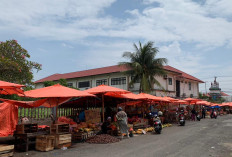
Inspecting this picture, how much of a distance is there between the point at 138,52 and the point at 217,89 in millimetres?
33996

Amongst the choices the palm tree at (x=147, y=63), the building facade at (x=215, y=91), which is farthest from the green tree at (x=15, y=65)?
the building facade at (x=215, y=91)

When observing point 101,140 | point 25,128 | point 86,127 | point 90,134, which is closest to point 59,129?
point 25,128

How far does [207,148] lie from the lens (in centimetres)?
856

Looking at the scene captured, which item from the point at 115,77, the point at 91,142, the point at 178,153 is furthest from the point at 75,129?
the point at 115,77

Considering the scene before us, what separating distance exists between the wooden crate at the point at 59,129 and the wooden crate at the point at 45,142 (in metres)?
0.51

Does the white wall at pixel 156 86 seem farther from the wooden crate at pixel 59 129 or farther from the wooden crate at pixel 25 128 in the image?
the wooden crate at pixel 25 128

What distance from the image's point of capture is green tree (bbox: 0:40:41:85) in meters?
15.3

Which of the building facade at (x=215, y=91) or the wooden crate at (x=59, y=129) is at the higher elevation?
the building facade at (x=215, y=91)

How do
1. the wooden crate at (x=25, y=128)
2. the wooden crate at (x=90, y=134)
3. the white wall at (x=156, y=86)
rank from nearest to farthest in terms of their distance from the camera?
1. the wooden crate at (x=25, y=128)
2. the wooden crate at (x=90, y=134)
3. the white wall at (x=156, y=86)

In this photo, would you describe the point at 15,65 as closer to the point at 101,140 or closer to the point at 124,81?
the point at 101,140

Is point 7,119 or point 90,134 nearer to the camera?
point 7,119

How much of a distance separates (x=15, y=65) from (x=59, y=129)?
7822mm

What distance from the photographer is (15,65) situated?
1495cm

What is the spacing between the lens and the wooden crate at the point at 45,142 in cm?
830
